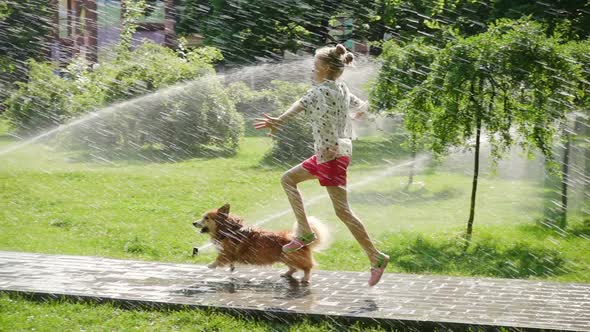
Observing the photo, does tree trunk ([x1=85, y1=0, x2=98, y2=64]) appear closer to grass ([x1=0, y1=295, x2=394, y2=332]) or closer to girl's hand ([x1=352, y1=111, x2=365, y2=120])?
girl's hand ([x1=352, y1=111, x2=365, y2=120])

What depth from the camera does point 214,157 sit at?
16.8 metres

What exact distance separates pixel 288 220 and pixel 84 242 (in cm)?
295

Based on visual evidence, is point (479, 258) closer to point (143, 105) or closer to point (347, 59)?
point (347, 59)

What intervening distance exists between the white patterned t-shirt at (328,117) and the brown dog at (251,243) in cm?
80

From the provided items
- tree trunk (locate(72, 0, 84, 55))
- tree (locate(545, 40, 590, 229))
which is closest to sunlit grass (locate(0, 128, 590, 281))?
tree (locate(545, 40, 590, 229))

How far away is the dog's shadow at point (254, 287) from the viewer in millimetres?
6430

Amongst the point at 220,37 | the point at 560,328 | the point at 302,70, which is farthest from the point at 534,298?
the point at 220,37

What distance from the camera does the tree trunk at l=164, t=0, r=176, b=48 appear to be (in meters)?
25.8

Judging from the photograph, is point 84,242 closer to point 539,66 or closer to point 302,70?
point 539,66

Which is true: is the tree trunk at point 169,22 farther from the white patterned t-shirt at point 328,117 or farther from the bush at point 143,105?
the white patterned t-shirt at point 328,117

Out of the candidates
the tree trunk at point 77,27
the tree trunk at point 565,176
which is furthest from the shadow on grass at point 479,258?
the tree trunk at point 77,27

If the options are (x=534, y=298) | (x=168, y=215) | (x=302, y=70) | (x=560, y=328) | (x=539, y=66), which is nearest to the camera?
(x=560, y=328)

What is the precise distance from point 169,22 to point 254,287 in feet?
67.8

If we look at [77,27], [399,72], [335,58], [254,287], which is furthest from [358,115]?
[77,27]
